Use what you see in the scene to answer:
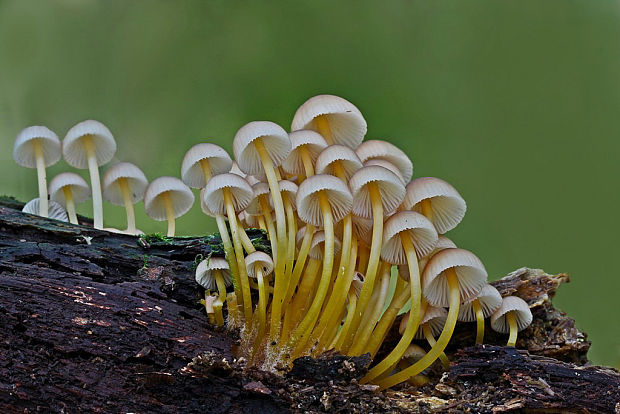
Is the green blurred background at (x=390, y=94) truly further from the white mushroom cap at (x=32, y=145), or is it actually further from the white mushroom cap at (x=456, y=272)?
the white mushroom cap at (x=456, y=272)

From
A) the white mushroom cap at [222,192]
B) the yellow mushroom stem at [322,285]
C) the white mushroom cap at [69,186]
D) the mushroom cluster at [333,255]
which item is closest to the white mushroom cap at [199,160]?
the mushroom cluster at [333,255]

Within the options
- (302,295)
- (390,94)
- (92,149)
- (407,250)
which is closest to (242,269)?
(302,295)

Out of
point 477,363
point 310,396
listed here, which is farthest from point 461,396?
point 310,396

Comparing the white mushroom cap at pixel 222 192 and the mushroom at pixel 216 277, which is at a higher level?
the white mushroom cap at pixel 222 192

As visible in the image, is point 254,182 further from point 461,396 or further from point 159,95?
point 159,95

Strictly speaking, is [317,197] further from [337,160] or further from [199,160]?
[199,160]

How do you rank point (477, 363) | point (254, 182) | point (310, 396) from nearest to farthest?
point (310, 396) → point (477, 363) → point (254, 182)
